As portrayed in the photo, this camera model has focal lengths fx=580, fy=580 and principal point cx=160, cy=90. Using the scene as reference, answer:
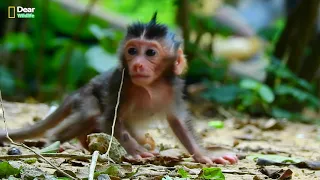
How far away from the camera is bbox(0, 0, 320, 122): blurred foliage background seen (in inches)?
275

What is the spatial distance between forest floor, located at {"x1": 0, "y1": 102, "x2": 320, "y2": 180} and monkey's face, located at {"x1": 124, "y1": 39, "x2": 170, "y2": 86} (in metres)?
0.48

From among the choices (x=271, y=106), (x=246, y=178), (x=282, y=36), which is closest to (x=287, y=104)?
(x=271, y=106)

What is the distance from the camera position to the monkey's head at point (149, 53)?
3553 millimetres

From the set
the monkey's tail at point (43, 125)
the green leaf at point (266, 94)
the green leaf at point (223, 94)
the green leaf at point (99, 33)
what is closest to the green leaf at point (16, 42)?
the green leaf at point (99, 33)

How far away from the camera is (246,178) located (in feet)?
8.90

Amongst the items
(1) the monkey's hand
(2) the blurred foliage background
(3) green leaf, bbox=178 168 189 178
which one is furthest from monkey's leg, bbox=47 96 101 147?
(2) the blurred foliage background

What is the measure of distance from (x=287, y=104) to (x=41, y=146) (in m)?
4.15

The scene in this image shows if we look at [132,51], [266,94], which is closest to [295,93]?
[266,94]

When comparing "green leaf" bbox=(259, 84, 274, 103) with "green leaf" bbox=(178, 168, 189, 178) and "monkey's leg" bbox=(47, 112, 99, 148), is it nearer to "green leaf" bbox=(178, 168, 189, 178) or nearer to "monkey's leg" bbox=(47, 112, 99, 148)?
"monkey's leg" bbox=(47, 112, 99, 148)

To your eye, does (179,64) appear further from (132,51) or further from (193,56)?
(193,56)

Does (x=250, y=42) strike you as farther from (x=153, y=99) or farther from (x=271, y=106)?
(x=153, y=99)

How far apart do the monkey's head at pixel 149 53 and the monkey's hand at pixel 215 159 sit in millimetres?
558

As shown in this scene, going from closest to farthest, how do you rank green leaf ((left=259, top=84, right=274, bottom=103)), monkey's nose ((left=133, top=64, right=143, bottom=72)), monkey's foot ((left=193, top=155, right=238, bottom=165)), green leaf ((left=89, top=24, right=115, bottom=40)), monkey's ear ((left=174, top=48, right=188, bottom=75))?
monkey's foot ((left=193, top=155, right=238, bottom=165)) → monkey's nose ((left=133, top=64, right=143, bottom=72)) → monkey's ear ((left=174, top=48, right=188, bottom=75)) → green leaf ((left=259, top=84, right=274, bottom=103)) → green leaf ((left=89, top=24, right=115, bottom=40))

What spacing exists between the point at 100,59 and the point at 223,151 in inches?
154
